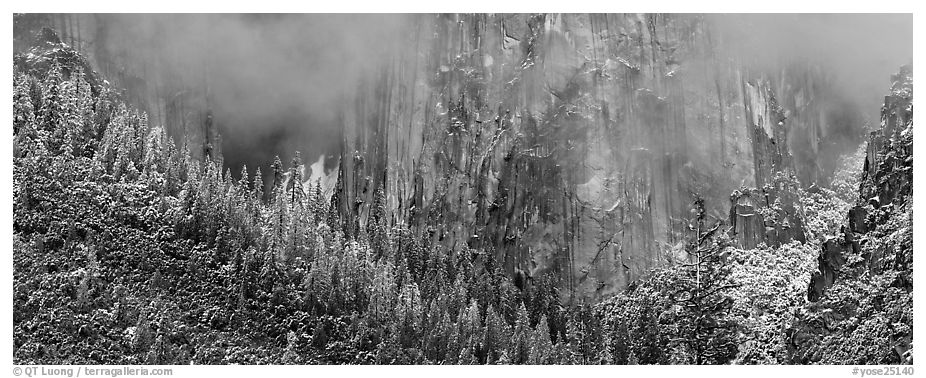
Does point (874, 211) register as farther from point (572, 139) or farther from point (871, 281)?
point (572, 139)

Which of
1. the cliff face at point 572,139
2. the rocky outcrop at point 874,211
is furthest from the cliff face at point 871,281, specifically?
the cliff face at point 572,139

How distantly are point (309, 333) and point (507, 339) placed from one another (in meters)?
12.3

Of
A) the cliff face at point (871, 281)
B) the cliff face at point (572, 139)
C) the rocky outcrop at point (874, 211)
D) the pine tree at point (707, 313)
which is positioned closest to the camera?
the cliff face at point (871, 281)

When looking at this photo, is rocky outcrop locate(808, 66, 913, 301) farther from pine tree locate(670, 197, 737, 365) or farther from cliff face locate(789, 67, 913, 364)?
pine tree locate(670, 197, 737, 365)

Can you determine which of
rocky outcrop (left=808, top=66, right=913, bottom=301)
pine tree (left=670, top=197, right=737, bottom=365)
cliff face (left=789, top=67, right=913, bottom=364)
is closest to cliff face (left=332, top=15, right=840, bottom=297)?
pine tree (left=670, top=197, right=737, bottom=365)

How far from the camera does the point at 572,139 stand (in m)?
101

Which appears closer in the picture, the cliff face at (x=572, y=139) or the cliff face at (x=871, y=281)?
the cliff face at (x=871, y=281)

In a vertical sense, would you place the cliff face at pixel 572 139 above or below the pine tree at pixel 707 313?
above

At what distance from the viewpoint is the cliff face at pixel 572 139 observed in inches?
3930

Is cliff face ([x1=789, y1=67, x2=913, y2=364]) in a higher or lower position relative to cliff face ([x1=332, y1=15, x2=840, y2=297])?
lower

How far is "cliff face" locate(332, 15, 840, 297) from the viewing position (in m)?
99.8

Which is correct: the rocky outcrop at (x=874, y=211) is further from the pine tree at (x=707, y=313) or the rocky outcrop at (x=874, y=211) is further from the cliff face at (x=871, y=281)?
the pine tree at (x=707, y=313)
